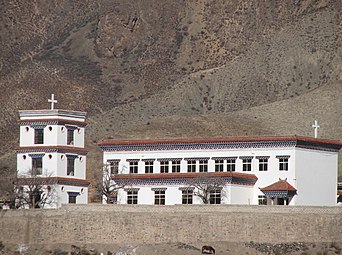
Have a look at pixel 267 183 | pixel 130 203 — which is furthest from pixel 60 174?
pixel 267 183

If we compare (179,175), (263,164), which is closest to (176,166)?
(179,175)

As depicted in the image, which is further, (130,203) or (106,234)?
(130,203)

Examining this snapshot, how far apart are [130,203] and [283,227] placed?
1884cm

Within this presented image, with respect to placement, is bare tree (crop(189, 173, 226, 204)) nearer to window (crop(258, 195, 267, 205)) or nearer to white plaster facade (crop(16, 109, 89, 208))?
window (crop(258, 195, 267, 205))

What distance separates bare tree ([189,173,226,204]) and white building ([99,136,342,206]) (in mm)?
79

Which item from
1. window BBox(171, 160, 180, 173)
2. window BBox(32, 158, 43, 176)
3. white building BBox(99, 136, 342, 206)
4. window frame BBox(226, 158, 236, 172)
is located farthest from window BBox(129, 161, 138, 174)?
window frame BBox(226, 158, 236, 172)

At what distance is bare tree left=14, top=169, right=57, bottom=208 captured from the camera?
532ft

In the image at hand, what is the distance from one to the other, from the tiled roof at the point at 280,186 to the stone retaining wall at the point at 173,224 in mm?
6929

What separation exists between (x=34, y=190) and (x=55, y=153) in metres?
3.60

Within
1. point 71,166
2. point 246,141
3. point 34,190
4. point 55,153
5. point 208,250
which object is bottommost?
point 208,250

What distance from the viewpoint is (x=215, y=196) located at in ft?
531

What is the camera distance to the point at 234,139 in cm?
16362

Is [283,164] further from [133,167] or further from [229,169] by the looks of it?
[133,167]

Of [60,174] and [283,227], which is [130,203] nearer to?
[60,174]
